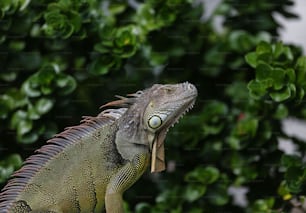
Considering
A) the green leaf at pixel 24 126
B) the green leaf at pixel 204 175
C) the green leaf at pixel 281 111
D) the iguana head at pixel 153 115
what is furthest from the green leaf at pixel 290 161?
the green leaf at pixel 24 126

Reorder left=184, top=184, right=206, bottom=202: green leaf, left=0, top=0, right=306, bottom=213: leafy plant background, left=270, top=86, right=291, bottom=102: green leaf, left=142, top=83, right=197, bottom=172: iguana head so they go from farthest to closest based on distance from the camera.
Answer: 1. left=184, top=184, right=206, bottom=202: green leaf
2. left=0, top=0, right=306, bottom=213: leafy plant background
3. left=270, top=86, right=291, bottom=102: green leaf
4. left=142, top=83, right=197, bottom=172: iguana head

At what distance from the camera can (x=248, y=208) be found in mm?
4023

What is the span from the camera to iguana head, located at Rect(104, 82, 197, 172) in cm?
286

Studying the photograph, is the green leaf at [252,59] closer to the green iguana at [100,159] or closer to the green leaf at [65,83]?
the green leaf at [65,83]

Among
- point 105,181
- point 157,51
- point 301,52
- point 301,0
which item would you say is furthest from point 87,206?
point 301,0

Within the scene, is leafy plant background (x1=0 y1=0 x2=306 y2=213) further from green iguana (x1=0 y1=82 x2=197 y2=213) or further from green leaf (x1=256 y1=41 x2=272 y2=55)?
green iguana (x1=0 y1=82 x2=197 y2=213)

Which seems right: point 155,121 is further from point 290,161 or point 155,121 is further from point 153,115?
point 290,161

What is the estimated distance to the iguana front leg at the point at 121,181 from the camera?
9.37ft

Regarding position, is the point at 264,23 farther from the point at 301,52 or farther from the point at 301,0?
the point at 301,0

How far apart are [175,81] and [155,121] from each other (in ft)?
4.16

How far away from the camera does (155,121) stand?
2.87 m

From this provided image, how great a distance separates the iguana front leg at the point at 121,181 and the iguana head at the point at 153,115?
3 cm

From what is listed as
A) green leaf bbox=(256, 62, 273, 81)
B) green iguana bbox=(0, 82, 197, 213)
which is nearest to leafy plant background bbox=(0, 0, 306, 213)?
green leaf bbox=(256, 62, 273, 81)

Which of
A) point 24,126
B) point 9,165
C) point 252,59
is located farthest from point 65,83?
point 252,59
